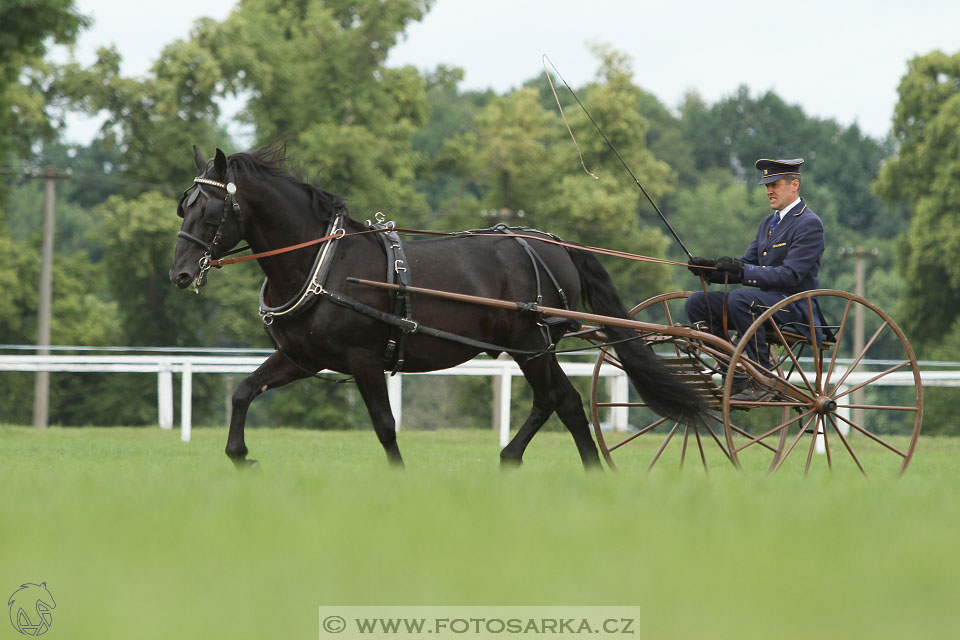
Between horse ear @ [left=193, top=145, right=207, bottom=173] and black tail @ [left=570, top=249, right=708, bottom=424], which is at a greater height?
horse ear @ [left=193, top=145, right=207, bottom=173]

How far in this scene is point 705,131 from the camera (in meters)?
63.9

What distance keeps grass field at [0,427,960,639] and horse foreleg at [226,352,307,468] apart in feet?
4.33

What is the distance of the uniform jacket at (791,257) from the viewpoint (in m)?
7.57

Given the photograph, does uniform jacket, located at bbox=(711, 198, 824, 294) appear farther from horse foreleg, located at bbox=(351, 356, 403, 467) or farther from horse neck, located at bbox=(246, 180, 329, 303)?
horse neck, located at bbox=(246, 180, 329, 303)

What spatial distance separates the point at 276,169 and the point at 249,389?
1.34 metres

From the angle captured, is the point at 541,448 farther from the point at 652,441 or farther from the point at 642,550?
the point at 642,550

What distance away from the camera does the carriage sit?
23.1 feet

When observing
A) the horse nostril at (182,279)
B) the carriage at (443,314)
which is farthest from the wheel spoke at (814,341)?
the horse nostril at (182,279)

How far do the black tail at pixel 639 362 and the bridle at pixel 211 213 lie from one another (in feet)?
8.00

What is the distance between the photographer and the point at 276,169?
7434mm

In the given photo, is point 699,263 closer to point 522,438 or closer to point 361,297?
point 522,438

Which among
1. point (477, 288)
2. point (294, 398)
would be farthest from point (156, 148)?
point (477, 288)

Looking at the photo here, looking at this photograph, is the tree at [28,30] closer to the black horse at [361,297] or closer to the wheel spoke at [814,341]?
the black horse at [361,297]

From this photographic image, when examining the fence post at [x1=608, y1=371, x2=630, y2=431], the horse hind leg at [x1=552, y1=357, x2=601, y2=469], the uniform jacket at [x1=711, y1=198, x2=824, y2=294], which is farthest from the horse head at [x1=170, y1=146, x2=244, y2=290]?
the fence post at [x1=608, y1=371, x2=630, y2=431]
